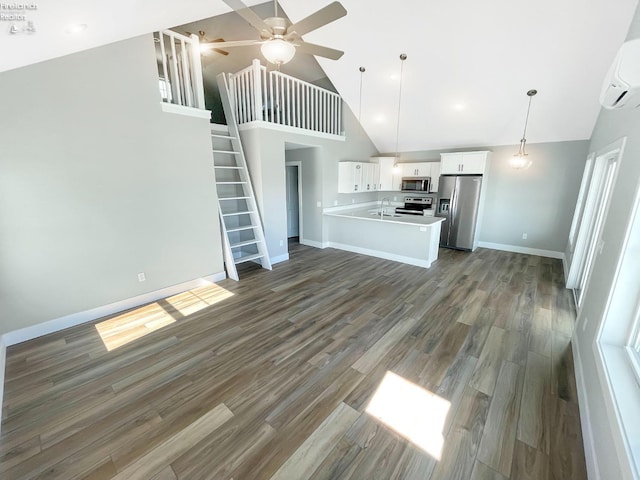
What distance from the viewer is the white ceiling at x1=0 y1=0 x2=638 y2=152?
2.29 meters

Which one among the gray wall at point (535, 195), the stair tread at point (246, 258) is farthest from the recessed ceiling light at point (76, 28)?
the gray wall at point (535, 195)

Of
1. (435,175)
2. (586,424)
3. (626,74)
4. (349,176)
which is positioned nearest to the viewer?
(626,74)

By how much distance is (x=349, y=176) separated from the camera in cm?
656

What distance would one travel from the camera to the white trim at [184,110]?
3.52 metres

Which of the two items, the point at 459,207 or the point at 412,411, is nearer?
the point at 412,411

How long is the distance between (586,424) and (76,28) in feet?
15.3

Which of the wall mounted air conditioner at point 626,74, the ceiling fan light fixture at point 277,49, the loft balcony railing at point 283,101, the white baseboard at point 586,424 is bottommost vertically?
the white baseboard at point 586,424

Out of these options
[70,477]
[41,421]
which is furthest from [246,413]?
[41,421]

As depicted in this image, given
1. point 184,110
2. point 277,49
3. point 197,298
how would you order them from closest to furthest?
1. point 277,49
2. point 184,110
3. point 197,298

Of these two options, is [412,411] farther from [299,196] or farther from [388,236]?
[299,196]

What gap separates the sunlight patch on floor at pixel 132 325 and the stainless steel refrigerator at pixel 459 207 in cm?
599

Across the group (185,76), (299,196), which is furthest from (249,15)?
(299,196)

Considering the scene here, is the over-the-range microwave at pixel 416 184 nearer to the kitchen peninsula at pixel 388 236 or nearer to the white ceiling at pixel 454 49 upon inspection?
the white ceiling at pixel 454 49

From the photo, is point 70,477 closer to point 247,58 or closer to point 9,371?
point 9,371
